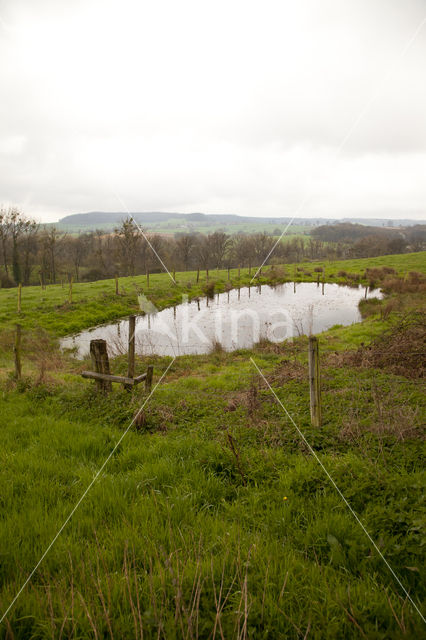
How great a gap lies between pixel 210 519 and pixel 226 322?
16.4 metres

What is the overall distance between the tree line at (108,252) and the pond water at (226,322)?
38.8 ft

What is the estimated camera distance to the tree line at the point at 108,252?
4188 centimetres

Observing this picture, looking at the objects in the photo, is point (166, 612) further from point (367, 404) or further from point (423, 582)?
point (367, 404)

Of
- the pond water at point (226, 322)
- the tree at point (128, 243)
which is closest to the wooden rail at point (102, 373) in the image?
the pond water at point (226, 322)

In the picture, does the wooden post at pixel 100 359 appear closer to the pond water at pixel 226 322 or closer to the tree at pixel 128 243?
the pond water at pixel 226 322

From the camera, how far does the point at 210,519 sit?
316 cm

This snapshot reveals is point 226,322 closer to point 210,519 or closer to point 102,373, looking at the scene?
point 102,373

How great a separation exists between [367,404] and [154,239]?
47.1 m

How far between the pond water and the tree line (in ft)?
38.8

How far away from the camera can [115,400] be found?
6590mm

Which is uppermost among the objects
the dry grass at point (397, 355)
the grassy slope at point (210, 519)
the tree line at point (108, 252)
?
the tree line at point (108, 252)

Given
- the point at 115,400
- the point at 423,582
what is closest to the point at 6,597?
the point at 423,582

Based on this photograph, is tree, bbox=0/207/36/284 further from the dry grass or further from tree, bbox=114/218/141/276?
the dry grass

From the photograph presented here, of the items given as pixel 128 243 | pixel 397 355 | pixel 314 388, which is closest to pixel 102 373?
pixel 314 388
